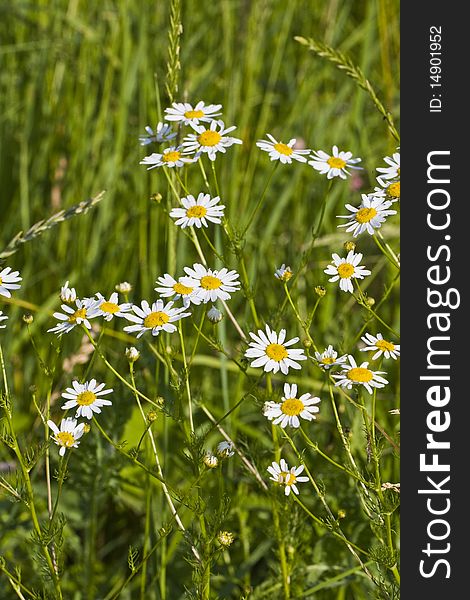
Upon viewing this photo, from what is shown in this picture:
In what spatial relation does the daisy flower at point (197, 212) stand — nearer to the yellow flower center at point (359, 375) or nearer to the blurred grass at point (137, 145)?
the yellow flower center at point (359, 375)

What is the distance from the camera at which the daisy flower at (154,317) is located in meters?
1.22

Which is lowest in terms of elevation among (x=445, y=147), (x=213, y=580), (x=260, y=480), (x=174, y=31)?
(x=213, y=580)

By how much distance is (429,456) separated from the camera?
4.19 feet

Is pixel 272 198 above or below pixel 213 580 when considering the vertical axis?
above

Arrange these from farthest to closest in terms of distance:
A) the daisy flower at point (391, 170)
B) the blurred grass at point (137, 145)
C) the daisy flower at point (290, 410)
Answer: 1. the blurred grass at point (137, 145)
2. the daisy flower at point (391, 170)
3. the daisy flower at point (290, 410)

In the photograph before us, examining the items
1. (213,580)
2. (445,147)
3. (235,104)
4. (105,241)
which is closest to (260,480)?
(213,580)

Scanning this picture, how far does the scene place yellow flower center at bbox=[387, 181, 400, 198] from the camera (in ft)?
4.52

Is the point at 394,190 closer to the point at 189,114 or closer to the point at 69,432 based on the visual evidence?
the point at 189,114

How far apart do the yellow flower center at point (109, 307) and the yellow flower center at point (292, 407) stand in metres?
0.27

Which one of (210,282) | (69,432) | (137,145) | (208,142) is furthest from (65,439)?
(137,145)

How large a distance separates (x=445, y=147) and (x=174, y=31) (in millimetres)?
496

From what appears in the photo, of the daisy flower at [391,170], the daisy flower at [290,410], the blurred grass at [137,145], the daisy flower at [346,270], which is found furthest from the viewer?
the blurred grass at [137,145]

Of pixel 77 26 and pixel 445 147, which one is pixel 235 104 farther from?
pixel 445 147

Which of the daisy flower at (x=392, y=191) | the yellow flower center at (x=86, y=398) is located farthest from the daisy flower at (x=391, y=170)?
the yellow flower center at (x=86, y=398)
